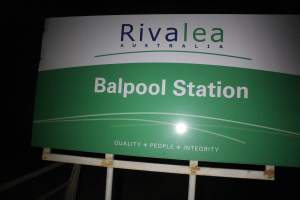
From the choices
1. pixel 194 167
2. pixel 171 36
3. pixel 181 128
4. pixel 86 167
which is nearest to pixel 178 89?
pixel 181 128

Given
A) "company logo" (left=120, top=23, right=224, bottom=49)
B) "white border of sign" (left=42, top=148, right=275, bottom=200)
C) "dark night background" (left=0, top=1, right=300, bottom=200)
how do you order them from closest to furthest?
"white border of sign" (left=42, top=148, right=275, bottom=200), "company logo" (left=120, top=23, right=224, bottom=49), "dark night background" (left=0, top=1, right=300, bottom=200)

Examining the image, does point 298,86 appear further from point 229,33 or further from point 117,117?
point 117,117

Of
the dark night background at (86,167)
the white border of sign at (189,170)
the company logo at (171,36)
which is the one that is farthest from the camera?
the dark night background at (86,167)

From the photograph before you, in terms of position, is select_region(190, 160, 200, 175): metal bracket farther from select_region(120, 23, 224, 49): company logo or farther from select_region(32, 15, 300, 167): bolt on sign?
select_region(120, 23, 224, 49): company logo

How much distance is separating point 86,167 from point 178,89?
1.87m

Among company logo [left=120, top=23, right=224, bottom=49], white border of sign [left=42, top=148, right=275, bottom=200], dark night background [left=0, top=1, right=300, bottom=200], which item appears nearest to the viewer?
white border of sign [left=42, top=148, right=275, bottom=200]

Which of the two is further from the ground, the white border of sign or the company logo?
the company logo

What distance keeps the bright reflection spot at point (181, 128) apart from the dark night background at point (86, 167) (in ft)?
3.36

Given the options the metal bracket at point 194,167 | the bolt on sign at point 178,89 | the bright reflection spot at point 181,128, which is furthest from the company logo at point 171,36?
the metal bracket at point 194,167

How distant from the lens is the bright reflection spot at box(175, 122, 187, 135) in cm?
173

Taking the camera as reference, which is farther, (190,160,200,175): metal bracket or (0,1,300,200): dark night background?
(0,1,300,200): dark night background

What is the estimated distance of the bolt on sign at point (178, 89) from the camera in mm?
1686

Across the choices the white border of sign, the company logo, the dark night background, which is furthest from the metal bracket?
the dark night background

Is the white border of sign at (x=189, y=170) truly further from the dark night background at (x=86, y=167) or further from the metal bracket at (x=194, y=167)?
the dark night background at (x=86, y=167)
